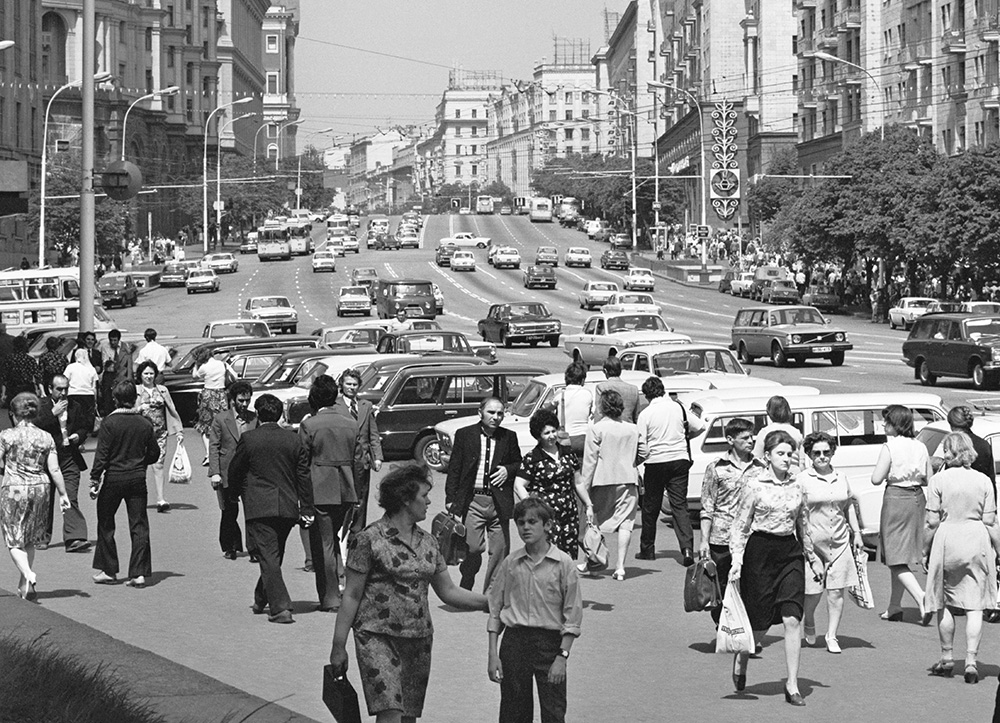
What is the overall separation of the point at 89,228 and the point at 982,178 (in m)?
38.6

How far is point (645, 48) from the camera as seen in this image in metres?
198

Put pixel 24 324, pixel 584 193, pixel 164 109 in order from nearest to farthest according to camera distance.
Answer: pixel 24 324 < pixel 164 109 < pixel 584 193

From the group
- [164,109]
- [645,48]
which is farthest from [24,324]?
[645,48]

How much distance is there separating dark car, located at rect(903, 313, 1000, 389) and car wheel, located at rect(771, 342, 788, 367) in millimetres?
5831

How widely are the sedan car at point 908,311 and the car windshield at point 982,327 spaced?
79.5ft

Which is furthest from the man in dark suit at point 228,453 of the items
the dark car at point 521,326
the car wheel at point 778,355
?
the dark car at point 521,326

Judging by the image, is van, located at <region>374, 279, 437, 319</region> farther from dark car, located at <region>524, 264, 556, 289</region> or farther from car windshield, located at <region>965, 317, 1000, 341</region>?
car windshield, located at <region>965, 317, 1000, 341</region>

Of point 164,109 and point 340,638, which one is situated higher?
point 164,109

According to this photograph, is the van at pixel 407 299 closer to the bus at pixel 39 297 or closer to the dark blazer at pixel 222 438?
the bus at pixel 39 297

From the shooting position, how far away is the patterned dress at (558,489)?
1230 cm

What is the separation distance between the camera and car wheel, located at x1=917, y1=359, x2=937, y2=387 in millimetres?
37031

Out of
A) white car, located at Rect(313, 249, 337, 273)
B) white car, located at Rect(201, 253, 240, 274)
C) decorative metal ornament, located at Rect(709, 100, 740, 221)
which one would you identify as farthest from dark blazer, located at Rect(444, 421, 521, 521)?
white car, located at Rect(313, 249, 337, 273)

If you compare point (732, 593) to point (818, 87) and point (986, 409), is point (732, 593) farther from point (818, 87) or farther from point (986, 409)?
point (818, 87)

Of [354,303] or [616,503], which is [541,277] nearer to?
[354,303]
